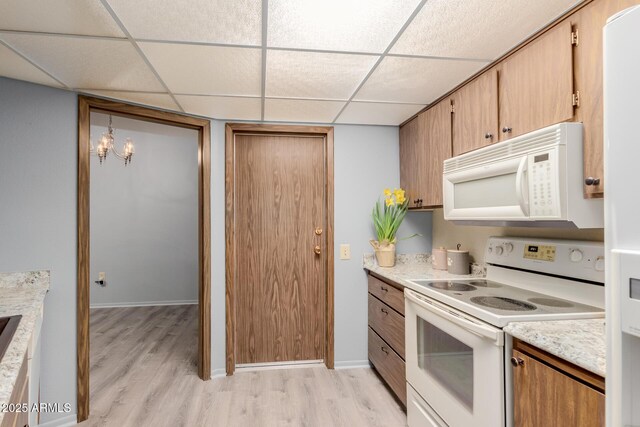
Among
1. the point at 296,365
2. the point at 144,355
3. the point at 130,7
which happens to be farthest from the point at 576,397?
the point at 144,355

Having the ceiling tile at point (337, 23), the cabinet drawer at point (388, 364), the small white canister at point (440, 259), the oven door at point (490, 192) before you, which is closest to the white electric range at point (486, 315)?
the cabinet drawer at point (388, 364)

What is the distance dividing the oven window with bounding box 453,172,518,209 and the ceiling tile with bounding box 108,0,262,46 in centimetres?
127

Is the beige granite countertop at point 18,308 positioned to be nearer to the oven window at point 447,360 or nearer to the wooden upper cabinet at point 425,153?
the oven window at point 447,360

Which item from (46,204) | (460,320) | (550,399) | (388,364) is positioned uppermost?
(46,204)

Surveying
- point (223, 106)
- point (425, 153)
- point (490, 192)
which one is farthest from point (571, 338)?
point (223, 106)

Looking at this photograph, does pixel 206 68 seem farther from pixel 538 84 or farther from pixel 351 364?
pixel 351 364

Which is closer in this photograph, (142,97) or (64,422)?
(64,422)

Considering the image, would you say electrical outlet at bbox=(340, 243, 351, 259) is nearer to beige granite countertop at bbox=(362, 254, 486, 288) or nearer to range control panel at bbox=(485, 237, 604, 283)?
beige granite countertop at bbox=(362, 254, 486, 288)

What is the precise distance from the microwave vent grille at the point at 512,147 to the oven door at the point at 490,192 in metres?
0.03

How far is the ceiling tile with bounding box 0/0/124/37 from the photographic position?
1.24 metres

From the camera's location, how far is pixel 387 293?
237 centimetres

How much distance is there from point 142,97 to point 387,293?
210cm

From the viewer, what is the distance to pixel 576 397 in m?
0.97

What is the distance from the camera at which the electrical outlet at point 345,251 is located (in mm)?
2840
